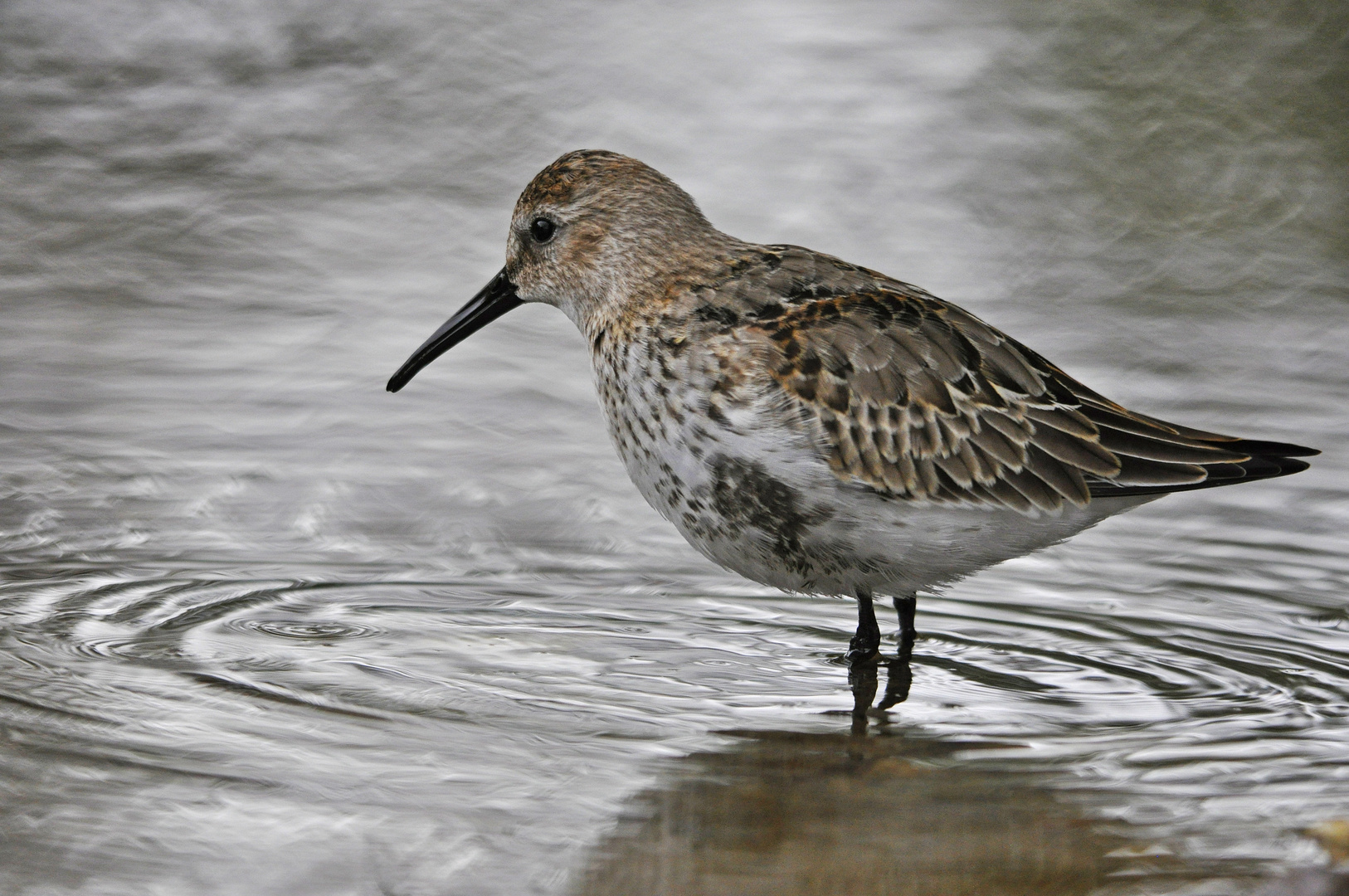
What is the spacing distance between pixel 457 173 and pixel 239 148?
167cm

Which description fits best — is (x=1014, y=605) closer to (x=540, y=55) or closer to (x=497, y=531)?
(x=497, y=531)

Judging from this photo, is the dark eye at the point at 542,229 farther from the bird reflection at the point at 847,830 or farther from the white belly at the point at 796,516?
the bird reflection at the point at 847,830

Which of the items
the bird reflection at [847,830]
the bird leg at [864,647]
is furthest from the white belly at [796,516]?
the bird reflection at [847,830]

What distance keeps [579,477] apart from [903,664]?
7.80 feet

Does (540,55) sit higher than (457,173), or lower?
higher

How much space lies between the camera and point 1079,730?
215 inches

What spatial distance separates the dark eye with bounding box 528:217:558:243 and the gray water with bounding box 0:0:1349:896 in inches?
52.3

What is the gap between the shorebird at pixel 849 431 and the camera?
5.63 meters

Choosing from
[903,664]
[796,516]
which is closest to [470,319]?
[796,516]

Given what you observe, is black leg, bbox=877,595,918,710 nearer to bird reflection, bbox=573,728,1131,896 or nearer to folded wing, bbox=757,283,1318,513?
bird reflection, bbox=573,728,1131,896

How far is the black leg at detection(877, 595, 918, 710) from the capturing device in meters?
5.81

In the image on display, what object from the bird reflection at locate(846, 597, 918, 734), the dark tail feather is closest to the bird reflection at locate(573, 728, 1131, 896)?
the bird reflection at locate(846, 597, 918, 734)

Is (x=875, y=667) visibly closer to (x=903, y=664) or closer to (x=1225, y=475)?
(x=903, y=664)

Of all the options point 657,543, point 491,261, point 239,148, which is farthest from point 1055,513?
point 239,148
